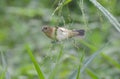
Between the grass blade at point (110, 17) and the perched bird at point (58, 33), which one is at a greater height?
the grass blade at point (110, 17)

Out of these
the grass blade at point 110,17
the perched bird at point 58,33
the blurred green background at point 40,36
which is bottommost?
the blurred green background at point 40,36

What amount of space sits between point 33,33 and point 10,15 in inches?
22.3

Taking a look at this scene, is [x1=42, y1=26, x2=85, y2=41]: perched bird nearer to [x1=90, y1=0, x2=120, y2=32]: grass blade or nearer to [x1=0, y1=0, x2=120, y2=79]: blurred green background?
[x1=90, y1=0, x2=120, y2=32]: grass blade

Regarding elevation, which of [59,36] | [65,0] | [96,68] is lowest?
[96,68]

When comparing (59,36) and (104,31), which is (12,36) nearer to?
(104,31)

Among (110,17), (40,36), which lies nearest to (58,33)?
(110,17)

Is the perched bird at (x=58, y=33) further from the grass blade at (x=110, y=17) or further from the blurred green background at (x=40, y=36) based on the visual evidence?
the blurred green background at (x=40, y=36)

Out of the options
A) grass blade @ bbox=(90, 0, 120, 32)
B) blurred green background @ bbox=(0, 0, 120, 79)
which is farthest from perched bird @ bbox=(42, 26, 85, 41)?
blurred green background @ bbox=(0, 0, 120, 79)

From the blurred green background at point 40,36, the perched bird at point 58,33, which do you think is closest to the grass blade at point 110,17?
the perched bird at point 58,33

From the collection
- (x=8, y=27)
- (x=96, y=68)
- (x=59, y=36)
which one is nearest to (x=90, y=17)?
(x=8, y=27)

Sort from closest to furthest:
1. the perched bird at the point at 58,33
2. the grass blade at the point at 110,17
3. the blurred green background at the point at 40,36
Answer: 1. the grass blade at the point at 110,17
2. the perched bird at the point at 58,33
3. the blurred green background at the point at 40,36

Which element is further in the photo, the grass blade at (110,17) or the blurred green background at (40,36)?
the blurred green background at (40,36)

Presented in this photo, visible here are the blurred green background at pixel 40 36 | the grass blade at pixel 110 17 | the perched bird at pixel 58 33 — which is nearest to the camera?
the grass blade at pixel 110 17

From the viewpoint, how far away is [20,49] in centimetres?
403
